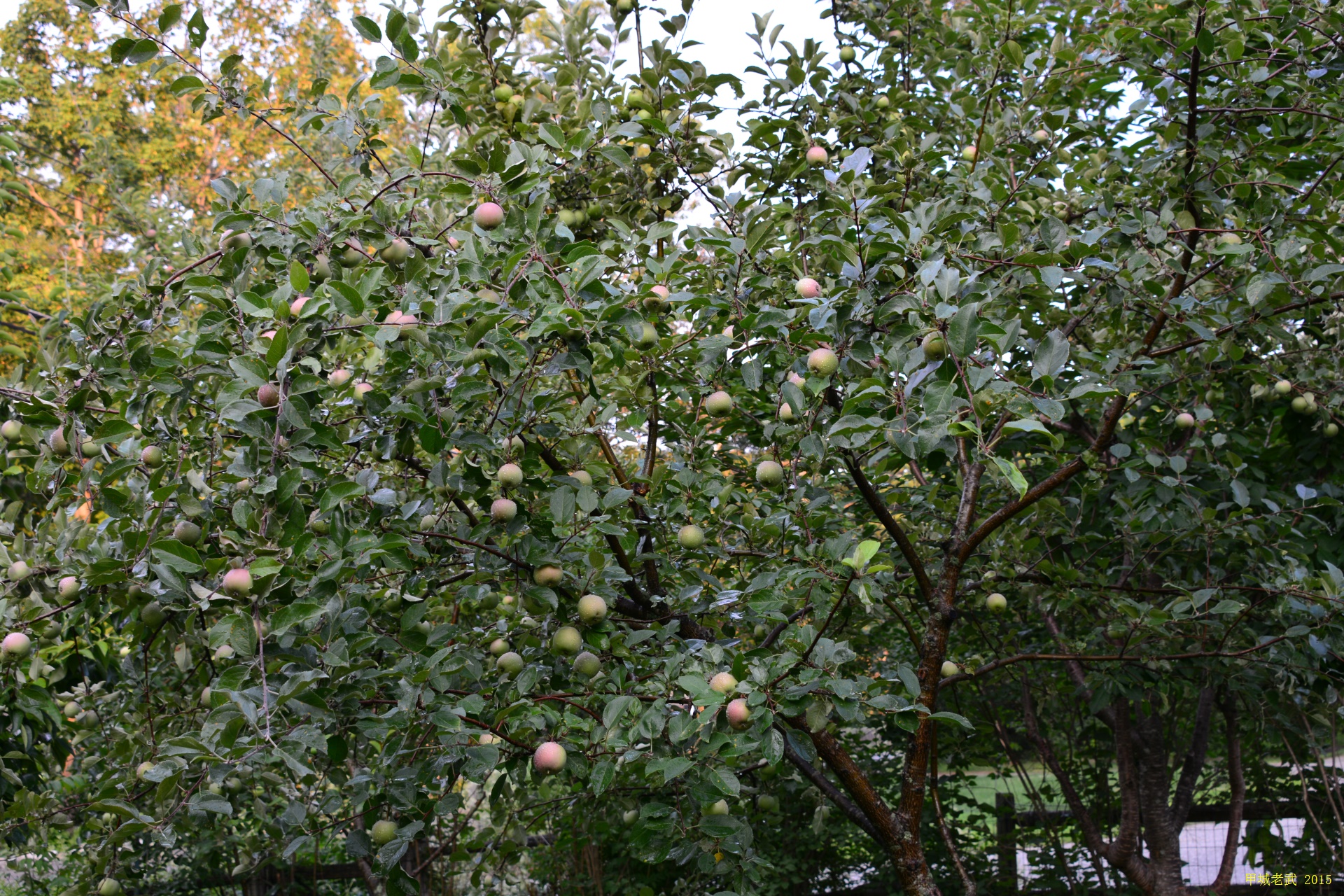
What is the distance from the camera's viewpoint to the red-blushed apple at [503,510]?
1930 millimetres

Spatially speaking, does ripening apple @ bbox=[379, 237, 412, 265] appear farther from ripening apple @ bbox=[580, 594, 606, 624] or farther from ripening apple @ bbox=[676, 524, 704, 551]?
ripening apple @ bbox=[676, 524, 704, 551]

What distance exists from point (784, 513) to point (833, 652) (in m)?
0.43

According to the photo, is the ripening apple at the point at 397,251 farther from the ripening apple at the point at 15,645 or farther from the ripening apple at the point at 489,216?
the ripening apple at the point at 15,645

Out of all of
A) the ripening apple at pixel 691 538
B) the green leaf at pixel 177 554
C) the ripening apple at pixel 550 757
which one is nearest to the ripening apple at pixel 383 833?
the ripening apple at pixel 550 757

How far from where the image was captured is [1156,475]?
9.86ft

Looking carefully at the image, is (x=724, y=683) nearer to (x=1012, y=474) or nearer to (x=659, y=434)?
(x=1012, y=474)

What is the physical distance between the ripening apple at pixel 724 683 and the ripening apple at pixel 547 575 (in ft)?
1.27

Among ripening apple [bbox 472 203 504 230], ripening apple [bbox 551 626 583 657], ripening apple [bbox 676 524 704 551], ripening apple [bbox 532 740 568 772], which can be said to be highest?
ripening apple [bbox 472 203 504 230]

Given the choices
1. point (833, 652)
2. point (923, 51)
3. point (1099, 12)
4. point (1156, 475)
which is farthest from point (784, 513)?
point (1099, 12)

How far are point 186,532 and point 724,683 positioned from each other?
1088mm

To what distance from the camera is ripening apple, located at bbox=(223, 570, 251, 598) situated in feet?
5.20

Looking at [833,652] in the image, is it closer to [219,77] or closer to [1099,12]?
[219,77]

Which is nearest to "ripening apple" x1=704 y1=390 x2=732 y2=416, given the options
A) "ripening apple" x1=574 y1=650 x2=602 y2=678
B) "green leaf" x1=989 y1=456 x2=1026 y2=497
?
"ripening apple" x1=574 y1=650 x2=602 y2=678

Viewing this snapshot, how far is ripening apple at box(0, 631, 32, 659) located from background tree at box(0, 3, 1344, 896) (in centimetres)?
1
